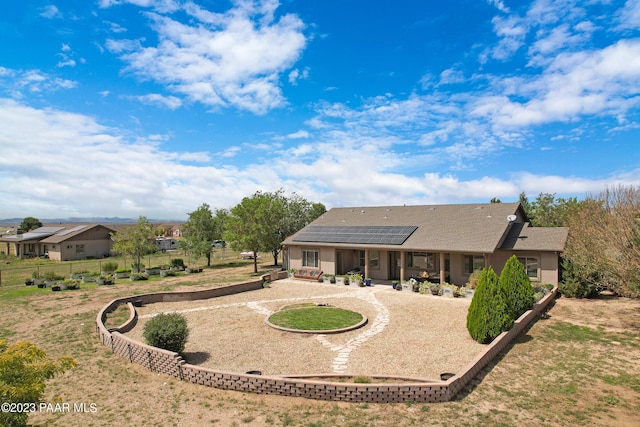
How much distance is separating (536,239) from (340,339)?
16018 millimetres

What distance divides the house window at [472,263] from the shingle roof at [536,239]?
1673mm

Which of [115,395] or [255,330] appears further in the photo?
[255,330]

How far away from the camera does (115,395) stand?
9.50m

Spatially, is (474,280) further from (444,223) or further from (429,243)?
(444,223)

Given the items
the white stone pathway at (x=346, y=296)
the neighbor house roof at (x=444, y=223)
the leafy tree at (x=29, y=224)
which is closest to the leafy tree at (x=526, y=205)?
the neighbor house roof at (x=444, y=223)

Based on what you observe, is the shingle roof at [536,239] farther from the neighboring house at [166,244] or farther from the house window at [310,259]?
the neighboring house at [166,244]

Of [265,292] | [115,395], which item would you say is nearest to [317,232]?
[265,292]

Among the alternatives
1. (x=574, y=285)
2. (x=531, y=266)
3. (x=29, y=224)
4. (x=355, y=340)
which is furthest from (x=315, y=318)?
(x=29, y=224)

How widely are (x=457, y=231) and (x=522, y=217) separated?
22.6 feet

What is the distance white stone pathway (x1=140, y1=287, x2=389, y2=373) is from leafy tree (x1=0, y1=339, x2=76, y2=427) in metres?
7.29

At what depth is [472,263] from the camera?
2423cm

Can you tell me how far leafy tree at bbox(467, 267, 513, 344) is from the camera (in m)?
13.2

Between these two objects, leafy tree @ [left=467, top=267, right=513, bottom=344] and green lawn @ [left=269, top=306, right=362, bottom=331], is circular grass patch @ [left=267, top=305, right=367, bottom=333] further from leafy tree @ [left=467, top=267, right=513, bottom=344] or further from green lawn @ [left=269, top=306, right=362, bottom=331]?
leafy tree @ [left=467, top=267, right=513, bottom=344]

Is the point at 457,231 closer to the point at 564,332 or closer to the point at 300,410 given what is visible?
the point at 564,332
